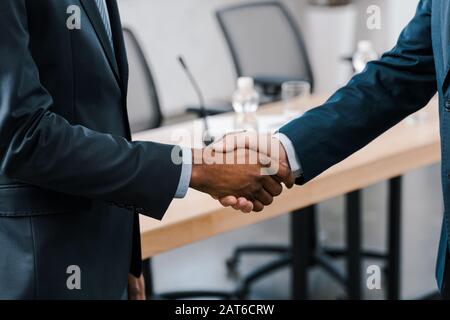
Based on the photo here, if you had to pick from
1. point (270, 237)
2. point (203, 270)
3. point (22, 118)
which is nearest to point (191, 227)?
point (22, 118)

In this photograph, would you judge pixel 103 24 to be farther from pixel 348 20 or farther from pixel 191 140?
pixel 348 20

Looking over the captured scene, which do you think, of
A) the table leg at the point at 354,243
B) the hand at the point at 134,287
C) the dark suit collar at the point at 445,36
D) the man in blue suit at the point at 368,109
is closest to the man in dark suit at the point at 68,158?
the hand at the point at 134,287

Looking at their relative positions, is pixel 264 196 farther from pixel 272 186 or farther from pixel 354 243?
pixel 354 243

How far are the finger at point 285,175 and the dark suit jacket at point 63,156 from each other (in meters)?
0.38

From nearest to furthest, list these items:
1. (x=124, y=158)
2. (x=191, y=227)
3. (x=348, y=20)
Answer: (x=124, y=158) < (x=191, y=227) < (x=348, y=20)

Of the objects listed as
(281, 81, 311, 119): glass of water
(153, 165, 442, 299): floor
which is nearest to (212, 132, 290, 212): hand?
(281, 81, 311, 119): glass of water

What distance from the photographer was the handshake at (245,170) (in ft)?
5.55

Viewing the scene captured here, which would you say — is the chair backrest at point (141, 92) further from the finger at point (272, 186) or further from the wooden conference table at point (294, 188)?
the finger at point (272, 186)

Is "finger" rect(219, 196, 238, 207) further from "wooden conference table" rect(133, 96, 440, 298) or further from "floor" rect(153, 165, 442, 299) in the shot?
"floor" rect(153, 165, 442, 299)

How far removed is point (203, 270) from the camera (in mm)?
3652

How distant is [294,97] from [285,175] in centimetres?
127

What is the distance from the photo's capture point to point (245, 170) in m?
1.75

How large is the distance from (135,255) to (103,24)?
1.65 ft

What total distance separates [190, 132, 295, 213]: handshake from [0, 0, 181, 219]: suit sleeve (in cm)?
19
